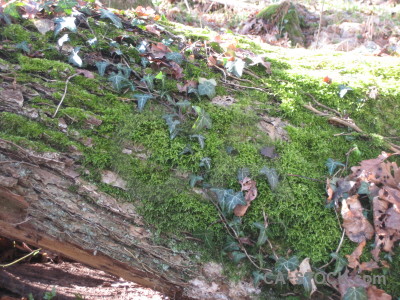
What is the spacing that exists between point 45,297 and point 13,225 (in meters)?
0.68

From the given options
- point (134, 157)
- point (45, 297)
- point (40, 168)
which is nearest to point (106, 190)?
point (134, 157)

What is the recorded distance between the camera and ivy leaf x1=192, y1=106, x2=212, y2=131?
221cm

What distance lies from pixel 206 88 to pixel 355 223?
1.45m

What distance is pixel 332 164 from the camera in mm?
2188

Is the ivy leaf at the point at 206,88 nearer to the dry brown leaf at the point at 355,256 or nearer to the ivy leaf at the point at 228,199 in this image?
the ivy leaf at the point at 228,199

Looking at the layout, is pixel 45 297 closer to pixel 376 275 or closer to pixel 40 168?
pixel 40 168

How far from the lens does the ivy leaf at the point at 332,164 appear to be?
7.13 ft

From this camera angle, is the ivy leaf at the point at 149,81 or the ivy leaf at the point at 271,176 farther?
the ivy leaf at the point at 149,81

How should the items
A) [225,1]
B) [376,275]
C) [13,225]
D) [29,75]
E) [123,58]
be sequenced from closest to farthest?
1. [376,275]
2. [13,225]
3. [29,75]
4. [123,58]
5. [225,1]

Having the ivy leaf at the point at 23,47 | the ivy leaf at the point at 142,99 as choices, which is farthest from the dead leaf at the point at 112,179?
the ivy leaf at the point at 23,47

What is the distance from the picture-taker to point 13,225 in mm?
2137

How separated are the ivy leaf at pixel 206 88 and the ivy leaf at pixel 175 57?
1.05 feet

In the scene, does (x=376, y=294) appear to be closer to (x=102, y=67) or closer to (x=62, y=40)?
(x=102, y=67)

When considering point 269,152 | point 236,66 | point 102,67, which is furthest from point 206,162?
point 102,67
